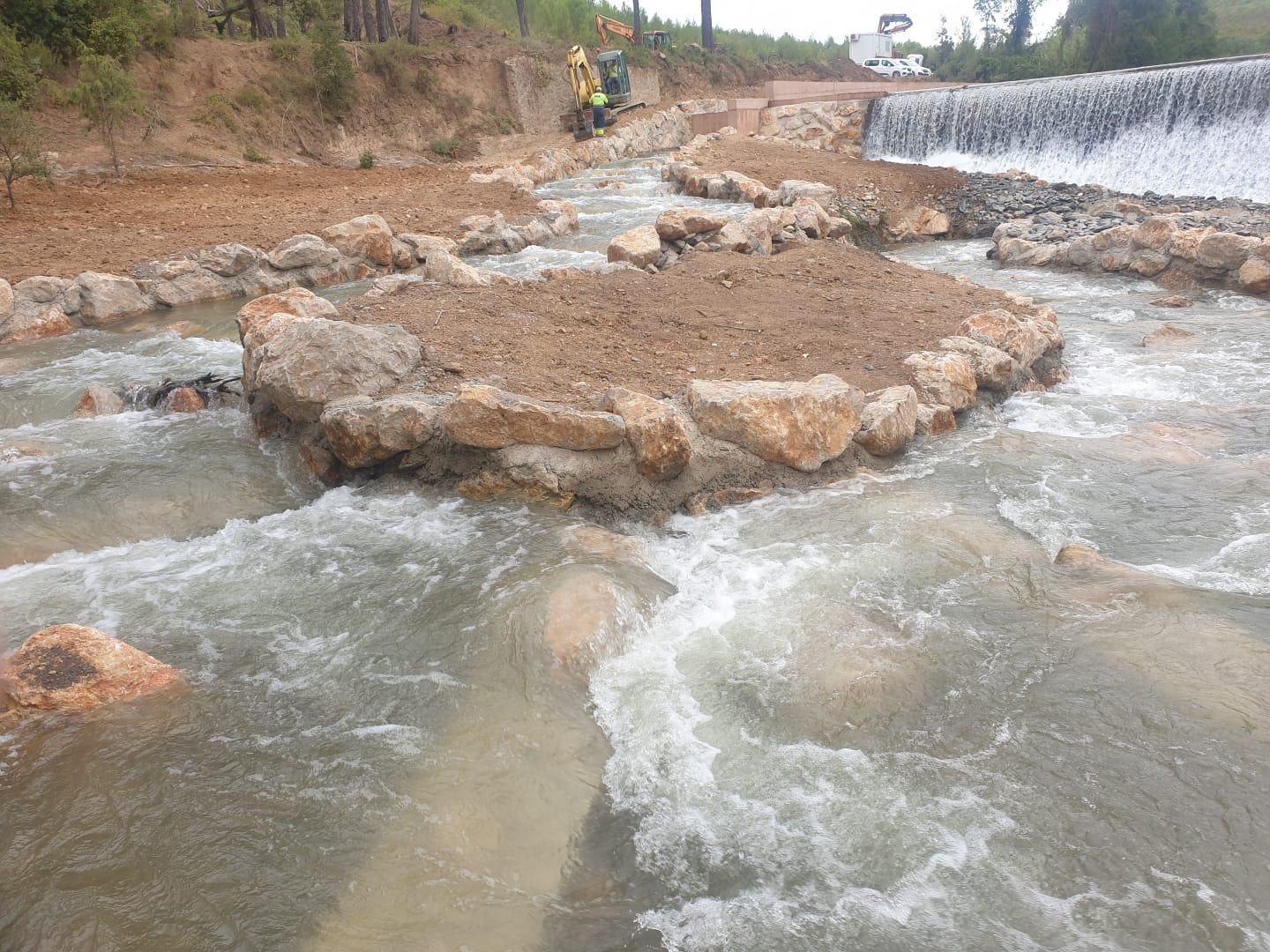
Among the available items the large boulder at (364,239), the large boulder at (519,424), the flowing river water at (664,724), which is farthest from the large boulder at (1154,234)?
the large boulder at (364,239)

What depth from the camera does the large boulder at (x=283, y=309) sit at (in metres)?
7.03

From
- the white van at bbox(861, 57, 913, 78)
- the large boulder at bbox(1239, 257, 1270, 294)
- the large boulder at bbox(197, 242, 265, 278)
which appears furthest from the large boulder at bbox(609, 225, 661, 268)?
the white van at bbox(861, 57, 913, 78)

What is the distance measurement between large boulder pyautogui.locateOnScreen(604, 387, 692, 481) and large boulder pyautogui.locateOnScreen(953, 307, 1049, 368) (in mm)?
3540

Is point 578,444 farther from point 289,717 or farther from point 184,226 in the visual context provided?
point 184,226

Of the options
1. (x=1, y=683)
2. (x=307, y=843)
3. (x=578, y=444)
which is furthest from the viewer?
(x=578, y=444)

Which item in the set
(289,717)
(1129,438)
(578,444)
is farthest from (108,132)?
(1129,438)

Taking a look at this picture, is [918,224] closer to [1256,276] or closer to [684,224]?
[1256,276]

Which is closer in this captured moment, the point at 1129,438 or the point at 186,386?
the point at 1129,438

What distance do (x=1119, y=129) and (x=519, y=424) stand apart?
19303 millimetres

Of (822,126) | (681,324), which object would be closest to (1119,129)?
(822,126)

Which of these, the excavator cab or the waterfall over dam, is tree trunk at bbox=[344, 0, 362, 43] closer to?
the excavator cab

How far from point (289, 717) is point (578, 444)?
2410mm

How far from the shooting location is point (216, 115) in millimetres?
18672

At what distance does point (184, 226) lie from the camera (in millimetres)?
11602
